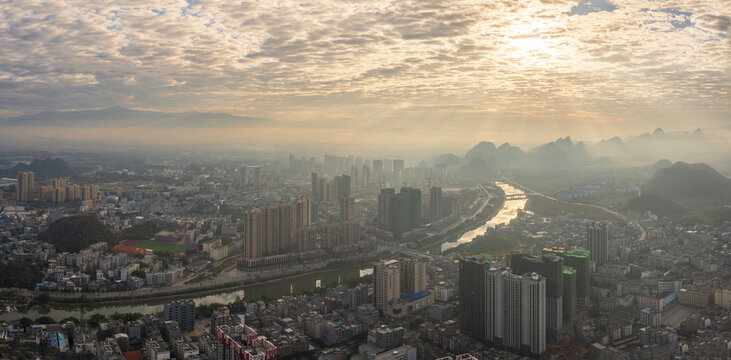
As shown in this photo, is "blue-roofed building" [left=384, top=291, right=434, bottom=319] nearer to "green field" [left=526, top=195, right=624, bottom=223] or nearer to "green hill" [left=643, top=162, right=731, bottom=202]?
"green field" [left=526, top=195, right=624, bottom=223]

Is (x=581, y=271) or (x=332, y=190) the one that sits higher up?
(x=332, y=190)

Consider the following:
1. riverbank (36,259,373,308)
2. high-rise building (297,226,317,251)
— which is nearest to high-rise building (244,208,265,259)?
high-rise building (297,226,317,251)

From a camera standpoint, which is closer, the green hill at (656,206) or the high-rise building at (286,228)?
the high-rise building at (286,228)

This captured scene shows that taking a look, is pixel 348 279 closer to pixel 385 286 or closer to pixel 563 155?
pixel 385 286

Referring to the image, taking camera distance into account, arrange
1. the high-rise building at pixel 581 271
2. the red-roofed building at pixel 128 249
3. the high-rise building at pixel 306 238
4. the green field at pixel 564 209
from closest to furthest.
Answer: the high-rise building at pixel 581 271 < the red-roofed building at pixel 128 249 < the high-rise building at pixel 306 238 < the green field at pixel 564 209

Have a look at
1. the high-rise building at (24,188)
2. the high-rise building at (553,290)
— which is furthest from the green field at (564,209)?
the high-rise building at (24,188)

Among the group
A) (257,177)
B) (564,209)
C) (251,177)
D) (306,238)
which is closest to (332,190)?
(257,177)

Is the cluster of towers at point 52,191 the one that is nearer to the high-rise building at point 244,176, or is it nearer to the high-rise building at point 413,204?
the high-rise building at point 244,176
